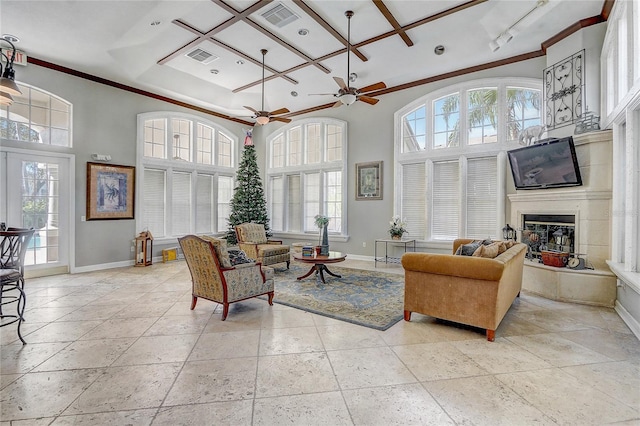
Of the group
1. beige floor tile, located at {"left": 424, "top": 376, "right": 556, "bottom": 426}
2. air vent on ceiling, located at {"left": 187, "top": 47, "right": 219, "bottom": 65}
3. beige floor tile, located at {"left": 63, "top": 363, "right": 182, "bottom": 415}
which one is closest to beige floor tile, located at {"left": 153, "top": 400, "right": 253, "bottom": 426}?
beige floor tile, located at {"left": 63, "top": 363, "right": 182, "bottom": 415}

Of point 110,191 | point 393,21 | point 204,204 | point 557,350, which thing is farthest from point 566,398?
point 204,204

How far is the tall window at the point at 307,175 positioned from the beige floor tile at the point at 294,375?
5495 mm

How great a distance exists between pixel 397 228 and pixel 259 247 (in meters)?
3.07

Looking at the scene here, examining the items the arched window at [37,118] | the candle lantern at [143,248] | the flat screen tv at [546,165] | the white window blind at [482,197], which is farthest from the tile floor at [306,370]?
the arched window at [37,118]

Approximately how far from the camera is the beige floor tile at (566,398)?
1.96m

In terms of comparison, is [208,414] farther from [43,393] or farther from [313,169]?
[313,169]

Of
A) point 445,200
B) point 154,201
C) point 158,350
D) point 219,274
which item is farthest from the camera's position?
point 154,201

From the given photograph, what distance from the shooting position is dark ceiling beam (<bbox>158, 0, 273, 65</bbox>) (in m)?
4.60

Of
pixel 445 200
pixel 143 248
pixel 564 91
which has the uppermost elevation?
pixel 564 91

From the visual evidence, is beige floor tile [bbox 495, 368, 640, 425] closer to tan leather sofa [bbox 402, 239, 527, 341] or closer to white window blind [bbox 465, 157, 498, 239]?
tan leather sofa [bbox 402, 239, 527, 341]

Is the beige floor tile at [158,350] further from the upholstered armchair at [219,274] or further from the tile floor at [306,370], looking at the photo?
the upholstered armchair at [219,274]

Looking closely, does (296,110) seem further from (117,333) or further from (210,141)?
(117,333)

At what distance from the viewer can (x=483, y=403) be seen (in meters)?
2.09

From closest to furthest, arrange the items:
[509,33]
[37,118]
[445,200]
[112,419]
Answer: [112,419]
[509,33]
[37,118]
[445,200]
